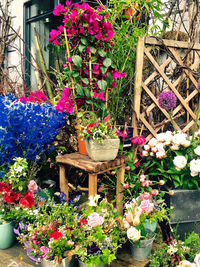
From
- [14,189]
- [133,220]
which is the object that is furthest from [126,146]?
[14,189]

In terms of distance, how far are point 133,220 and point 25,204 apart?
0.73 meters

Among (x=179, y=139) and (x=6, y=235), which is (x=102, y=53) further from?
(x=6, y=235)

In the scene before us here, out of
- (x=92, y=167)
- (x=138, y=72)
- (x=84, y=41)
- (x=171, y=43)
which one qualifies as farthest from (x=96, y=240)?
(x=171, y=43)

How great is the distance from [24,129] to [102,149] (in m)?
0.60

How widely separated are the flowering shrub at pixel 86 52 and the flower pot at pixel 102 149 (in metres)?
0.33

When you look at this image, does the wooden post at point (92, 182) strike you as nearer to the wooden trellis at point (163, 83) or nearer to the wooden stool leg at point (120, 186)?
the wooden stool leg at point (120, 186)

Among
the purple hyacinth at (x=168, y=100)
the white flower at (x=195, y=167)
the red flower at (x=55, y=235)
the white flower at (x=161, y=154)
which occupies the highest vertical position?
the purple hyacinth at (x=168, y=100)

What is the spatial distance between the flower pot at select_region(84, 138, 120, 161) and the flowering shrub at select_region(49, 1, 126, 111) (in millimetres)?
333

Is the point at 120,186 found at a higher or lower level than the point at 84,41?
lower

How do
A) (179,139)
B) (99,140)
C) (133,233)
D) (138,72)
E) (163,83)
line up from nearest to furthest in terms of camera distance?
1. (133,233)
2. (99,140)
3. (179,139)
4. (138,72)
5. (163,83)

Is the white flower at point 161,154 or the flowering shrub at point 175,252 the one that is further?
the white flower at point 161,154

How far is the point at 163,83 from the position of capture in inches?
101

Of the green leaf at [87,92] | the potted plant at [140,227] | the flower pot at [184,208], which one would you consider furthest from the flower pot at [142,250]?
the green leaf at [87,92]

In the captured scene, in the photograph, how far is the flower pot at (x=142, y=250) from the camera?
1.52 meters
